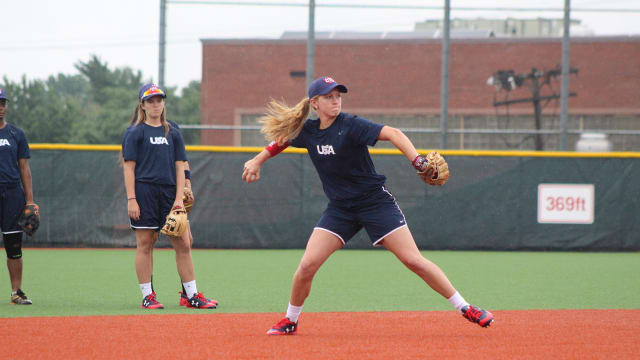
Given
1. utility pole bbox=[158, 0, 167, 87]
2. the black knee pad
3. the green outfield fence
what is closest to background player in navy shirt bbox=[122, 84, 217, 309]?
the black knee pad

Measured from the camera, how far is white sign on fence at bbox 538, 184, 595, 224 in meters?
13.7

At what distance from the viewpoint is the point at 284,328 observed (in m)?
5.73

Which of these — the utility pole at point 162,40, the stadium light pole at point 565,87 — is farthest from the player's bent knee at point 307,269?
the stadium light pole at point 565,87

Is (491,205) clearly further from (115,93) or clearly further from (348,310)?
(115,93)

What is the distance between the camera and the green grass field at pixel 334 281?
291 inches

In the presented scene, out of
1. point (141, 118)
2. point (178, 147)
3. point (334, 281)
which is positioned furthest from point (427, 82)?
point (141, 118)

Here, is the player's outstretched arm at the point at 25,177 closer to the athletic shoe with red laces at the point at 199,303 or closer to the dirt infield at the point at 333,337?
the dirt infield at the point at 333,337

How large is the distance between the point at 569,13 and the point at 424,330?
10370 mm

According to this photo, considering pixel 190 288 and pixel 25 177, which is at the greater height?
pixel 25 177

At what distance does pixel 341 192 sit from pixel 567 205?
9.01 meters

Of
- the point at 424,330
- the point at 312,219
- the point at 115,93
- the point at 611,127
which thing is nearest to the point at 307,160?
the point at 312,219

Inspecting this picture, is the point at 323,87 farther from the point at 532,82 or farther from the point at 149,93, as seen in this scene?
the point at 532,82

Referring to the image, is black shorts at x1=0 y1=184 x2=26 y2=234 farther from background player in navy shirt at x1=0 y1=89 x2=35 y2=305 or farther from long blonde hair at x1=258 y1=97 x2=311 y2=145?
long blonde hair at x1=258 y1=97 x2=311 y2=145

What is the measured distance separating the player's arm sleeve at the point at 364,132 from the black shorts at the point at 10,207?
11.9ft
